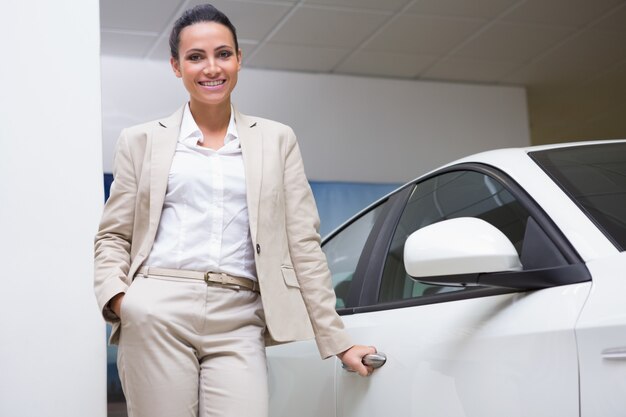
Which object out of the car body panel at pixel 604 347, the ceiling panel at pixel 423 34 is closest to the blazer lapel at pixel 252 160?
the car body panel at pixel 604 347

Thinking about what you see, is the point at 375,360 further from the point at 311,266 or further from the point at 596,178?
the point at 596,178

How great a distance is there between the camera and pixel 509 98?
26.7ft

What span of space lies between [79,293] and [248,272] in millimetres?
960

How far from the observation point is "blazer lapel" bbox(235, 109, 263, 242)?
5.82ft

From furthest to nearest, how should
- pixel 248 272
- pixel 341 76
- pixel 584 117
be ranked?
pixel 584 117 → pixel 341 76 → pixel 248 272

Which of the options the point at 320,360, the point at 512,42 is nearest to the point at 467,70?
the point at 512,42

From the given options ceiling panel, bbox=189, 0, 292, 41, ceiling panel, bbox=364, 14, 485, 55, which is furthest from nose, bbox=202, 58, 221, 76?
ceiling panel, bbox=364, 14, 485, 55

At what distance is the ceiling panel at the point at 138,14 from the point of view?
584 centimetres

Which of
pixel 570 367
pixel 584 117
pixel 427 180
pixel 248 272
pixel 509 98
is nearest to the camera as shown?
pixel 570 367

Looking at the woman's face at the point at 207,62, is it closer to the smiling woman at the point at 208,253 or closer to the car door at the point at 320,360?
the smiling woman at the point at 208,253

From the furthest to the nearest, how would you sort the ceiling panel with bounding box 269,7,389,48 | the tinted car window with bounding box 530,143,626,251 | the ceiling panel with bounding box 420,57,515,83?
1. the ceiling panel with bounding box 420,57,515,83
2. the ceiling panel with bounding box 269,7,389,48
3. the tinted car window with bounding box 530,143,626,251

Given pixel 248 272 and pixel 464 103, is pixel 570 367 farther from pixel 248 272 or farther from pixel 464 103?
pixel 464 103

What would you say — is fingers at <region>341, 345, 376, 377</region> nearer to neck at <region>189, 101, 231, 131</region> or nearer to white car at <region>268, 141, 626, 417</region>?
white car at <region>268, 141, 626, 417</region>

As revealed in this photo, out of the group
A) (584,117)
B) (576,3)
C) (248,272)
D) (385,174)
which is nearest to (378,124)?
(385,174)
